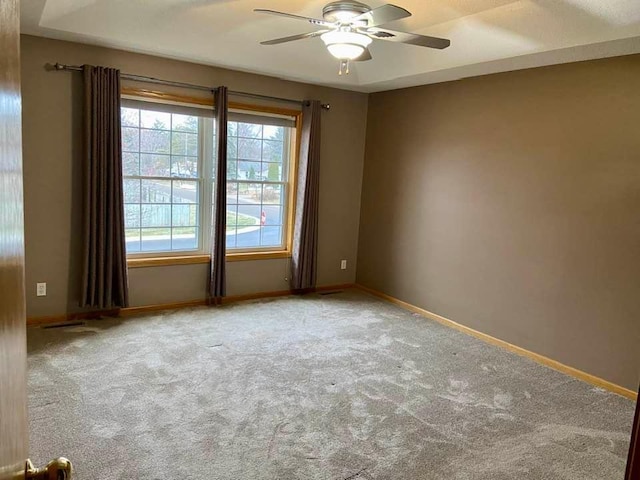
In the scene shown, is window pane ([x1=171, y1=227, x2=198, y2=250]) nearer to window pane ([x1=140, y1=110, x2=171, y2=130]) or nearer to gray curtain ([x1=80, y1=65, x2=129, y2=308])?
gray curtain ([x1=80, y1=65, x2=129, y2=308])

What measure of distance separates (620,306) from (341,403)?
210 centimetres

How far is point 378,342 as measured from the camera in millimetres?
4070

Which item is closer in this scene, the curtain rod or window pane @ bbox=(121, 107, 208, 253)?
the curtain rod

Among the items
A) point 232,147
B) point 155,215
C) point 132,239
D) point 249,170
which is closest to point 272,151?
point 249,170

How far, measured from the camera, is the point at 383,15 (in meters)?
2.52

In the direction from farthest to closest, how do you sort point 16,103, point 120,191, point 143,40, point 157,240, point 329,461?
point 157,240, point 120,191, point 143,40, point 329,461, point 16,103

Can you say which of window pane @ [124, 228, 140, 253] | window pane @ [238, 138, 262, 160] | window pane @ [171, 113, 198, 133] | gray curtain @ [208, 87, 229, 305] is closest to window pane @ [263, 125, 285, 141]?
window pane @ [238, 138, 262, 160]

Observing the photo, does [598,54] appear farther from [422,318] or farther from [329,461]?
[329,461]

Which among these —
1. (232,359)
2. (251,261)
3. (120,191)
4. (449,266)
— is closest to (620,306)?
(449,266)

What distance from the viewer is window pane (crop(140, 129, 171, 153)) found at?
4.41 m

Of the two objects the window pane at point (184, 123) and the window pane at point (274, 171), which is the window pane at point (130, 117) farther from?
the window pane at point (274, 171)

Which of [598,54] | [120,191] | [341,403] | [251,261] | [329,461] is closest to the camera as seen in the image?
[329,461]

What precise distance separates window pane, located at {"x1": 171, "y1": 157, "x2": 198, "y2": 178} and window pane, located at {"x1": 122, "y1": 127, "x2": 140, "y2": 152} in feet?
1.17

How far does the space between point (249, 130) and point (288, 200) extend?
88 cm
